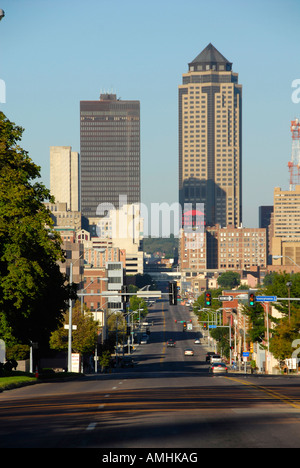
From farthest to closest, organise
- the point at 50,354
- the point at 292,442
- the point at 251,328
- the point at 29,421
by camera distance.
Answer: the point at 251,328
the point at 50,354
the point at 29,421
the point at 292,442

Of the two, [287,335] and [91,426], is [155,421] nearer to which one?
[91,426]

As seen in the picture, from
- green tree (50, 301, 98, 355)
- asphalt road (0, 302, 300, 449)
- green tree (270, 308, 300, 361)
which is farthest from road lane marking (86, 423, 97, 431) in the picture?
green tree (50, 301, 98, 355)

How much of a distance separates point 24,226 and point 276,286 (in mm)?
68073

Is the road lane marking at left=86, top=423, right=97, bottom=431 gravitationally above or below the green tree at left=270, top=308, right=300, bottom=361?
above

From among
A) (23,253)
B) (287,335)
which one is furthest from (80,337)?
(23,253)

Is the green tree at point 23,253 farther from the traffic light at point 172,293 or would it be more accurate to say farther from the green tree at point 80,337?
the green tree at point 80,337

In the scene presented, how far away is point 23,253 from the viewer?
4381 centimetres

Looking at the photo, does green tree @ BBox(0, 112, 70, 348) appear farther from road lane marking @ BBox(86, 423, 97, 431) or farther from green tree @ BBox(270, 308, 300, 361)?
green tree @ BBox(270, 308, 300, 361)

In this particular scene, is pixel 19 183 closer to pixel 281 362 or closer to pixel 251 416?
pixel 251 416

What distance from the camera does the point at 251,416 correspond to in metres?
21.3

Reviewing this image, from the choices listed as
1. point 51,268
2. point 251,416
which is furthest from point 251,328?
point 251,416

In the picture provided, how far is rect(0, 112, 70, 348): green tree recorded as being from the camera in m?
42.5

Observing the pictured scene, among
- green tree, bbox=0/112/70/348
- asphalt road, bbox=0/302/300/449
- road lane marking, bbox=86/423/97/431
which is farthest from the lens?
green tree, bbox=0/112/70/348
